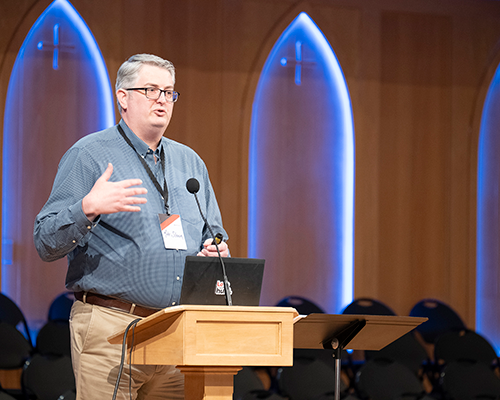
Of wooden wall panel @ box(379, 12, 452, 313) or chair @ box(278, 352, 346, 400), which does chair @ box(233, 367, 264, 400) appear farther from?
wooden wall panel @ box(379, 12, 452, 313)

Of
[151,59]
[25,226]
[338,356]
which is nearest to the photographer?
[151,59]

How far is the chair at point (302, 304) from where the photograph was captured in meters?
5.48

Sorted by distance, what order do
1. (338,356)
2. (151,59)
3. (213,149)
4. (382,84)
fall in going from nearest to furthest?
1. (151,59)
2. (338,356)
3. (213,149)
4. (382,84)

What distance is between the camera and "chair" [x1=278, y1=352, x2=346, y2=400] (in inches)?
182

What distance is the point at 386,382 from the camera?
15.7 ft

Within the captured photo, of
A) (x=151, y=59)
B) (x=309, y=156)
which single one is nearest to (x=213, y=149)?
(x=309, y=156)

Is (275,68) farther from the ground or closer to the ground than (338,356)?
farther from the ground

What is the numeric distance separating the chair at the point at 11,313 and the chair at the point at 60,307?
23 cm

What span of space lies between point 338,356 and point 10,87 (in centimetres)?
404

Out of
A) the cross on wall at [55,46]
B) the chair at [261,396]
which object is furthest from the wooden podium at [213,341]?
the cross on wall at [55,46]

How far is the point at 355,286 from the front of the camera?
245 inches

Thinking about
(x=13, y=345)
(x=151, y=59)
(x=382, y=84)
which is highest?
(x=382, y=84)

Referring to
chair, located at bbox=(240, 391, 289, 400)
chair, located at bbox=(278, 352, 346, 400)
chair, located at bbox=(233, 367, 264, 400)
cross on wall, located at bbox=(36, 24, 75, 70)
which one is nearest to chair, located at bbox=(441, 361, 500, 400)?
chair, located at bbox=(278, 352, 346, 400)

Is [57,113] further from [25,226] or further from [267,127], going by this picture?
[267,127]
